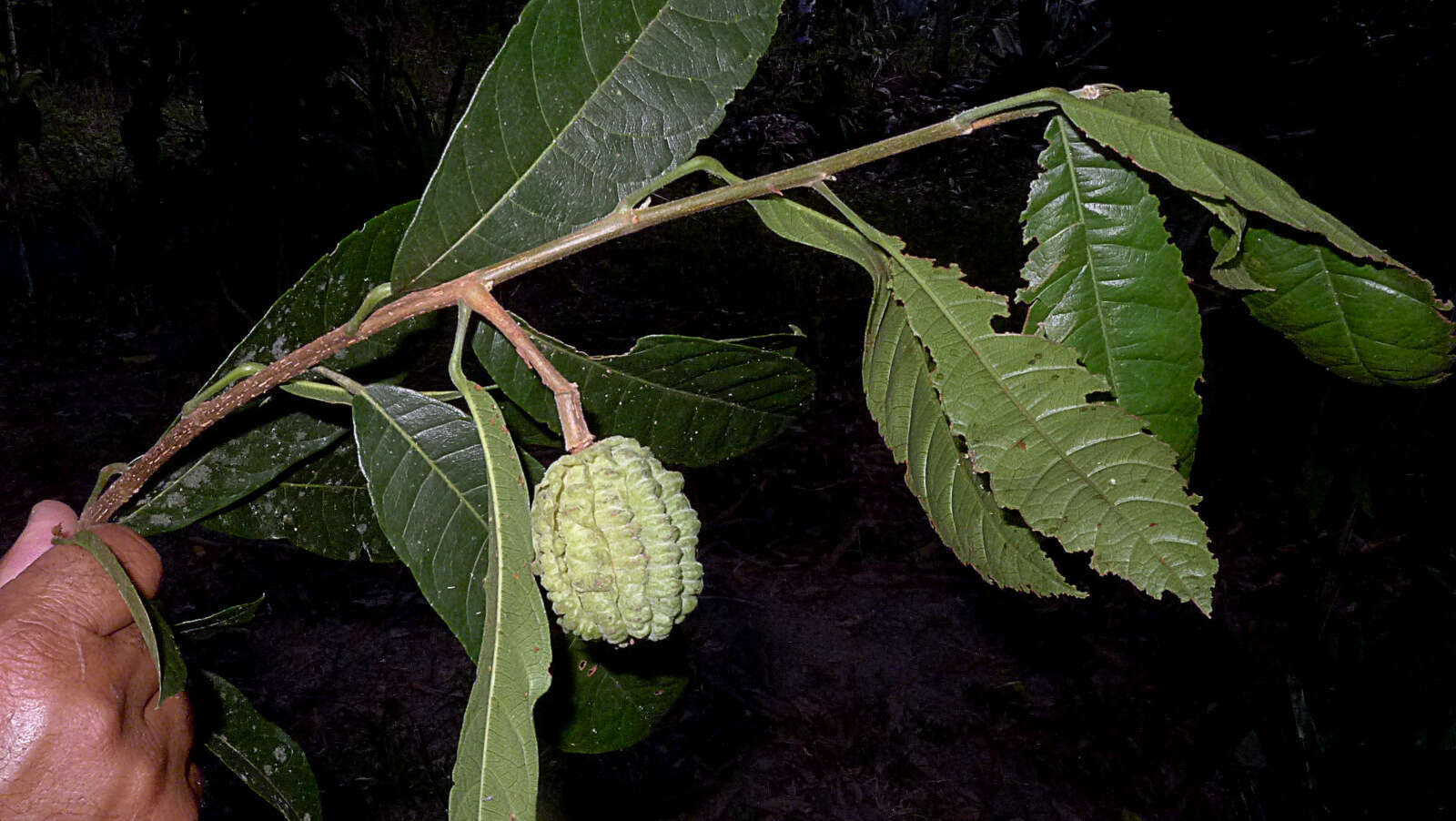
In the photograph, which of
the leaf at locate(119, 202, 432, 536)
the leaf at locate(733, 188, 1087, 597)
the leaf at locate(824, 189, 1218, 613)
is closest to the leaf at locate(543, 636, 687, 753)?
the leaf at locate(119, 202, 432, 536)

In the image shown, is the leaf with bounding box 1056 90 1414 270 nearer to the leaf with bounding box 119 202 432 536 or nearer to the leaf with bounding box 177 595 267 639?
the leaf with bounding box 119 202 432 536

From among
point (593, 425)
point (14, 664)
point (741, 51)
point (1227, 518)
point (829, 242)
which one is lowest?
point (1227, 518)

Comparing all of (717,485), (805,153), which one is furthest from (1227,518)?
(805,153)

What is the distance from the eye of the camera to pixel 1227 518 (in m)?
3.72

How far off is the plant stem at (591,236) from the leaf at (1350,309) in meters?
0.22

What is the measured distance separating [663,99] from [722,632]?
2686mm

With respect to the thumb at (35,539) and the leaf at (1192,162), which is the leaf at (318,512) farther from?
the leaf at (1192,162)

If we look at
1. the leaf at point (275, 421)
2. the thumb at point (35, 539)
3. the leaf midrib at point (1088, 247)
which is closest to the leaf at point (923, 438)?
the leaf midrib at point (1088, 247)

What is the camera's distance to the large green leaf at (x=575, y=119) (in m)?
0.71

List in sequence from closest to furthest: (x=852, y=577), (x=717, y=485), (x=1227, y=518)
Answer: (x=852, y=577), (x=1227, y=518), (x=717, y=485)

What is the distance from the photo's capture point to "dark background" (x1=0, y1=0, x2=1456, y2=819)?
7.03ft

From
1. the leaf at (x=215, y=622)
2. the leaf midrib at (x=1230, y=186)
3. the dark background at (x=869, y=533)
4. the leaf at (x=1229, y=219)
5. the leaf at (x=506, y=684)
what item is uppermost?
the leaf midrib at (x=1230, y=186)

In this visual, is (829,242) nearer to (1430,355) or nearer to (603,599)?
(603,599)

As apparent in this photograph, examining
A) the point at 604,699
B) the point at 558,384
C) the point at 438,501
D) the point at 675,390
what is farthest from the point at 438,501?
the point at 604,699
